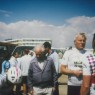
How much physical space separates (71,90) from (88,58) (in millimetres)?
2000

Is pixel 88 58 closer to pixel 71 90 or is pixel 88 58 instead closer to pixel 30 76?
pixel 71 90

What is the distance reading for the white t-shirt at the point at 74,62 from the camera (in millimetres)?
6245

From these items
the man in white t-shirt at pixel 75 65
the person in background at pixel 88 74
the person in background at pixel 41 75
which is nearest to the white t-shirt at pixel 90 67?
the person in background at pixel 88 74

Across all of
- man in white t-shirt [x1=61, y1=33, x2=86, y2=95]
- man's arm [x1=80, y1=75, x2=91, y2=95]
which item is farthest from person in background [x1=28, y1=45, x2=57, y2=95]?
man's arm [x1=80, y1=75, x2=91, y2=95]

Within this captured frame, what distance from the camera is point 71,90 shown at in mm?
6348

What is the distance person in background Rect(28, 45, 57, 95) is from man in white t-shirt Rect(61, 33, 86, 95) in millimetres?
355

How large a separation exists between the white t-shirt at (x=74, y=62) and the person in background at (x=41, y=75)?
0.43 meters

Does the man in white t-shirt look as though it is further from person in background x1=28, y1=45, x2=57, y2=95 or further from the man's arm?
the man's arm

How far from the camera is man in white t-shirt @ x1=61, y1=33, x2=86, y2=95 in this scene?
20.3ft

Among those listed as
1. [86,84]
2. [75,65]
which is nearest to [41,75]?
[75,65]

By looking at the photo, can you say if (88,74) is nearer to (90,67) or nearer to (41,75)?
(90,67)

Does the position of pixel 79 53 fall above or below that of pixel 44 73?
above

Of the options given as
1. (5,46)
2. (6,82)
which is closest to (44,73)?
(6,82)

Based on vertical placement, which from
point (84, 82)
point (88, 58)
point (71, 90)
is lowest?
point (71, 90)
